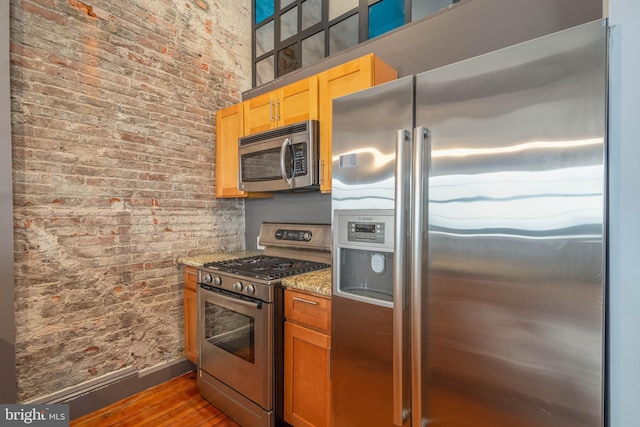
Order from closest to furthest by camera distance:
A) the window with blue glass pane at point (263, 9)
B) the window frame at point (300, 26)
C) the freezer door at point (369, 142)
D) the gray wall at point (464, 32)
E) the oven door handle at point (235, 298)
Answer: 1. the freezer door at point (369, 142)
2. the gray wall at point (464, 32)
3. the oven door handle at point (235, 298)
4. the window frame at point (300, 26)
5. the window with blue glass pane at point (263, 9)

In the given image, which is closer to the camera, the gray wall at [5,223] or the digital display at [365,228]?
the digital display at [365,228]

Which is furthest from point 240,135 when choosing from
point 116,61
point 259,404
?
point 259,404

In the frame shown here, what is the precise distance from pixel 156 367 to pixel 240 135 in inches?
79.1

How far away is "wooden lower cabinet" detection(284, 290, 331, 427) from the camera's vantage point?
5.25ft

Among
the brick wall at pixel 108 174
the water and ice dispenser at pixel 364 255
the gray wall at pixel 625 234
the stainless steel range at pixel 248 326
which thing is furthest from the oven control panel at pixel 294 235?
the gray wall at pixel 625 234

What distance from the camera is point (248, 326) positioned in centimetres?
188

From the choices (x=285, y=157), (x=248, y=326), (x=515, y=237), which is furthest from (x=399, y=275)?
(x=285, y=157)

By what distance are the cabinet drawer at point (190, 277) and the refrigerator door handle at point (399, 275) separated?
1.76m

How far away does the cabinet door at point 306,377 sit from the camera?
1601mm

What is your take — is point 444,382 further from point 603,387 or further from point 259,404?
point 259,404

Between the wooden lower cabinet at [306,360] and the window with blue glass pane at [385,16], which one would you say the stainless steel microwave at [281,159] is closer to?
the wooden lower cabinet at [306,360]

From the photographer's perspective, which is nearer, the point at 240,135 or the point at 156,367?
the point at 156,367

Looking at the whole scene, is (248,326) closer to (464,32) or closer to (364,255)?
(364,255)

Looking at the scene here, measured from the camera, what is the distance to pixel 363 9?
232cm
